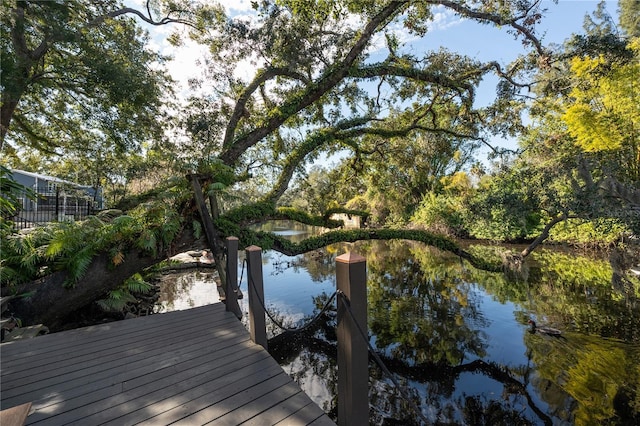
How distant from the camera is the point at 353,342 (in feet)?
6.16

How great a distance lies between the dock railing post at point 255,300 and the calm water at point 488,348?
6.81 feet

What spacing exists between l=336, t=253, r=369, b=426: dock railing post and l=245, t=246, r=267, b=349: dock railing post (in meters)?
1.65

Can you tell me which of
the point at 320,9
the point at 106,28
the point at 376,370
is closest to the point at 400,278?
the point at 376,370

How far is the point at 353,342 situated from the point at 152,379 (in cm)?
227

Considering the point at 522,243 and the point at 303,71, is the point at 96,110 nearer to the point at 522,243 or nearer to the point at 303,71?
the point at 303,71

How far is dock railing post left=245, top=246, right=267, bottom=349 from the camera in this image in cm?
333

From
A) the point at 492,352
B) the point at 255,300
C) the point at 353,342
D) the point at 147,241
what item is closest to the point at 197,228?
the point at 147,241

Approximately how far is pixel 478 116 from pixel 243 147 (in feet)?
25.6

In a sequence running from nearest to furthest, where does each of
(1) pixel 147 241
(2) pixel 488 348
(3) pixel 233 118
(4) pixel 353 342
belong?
(4) pixel 353 342, (1) pixel 147 241, (2) pixel 488 348, (3) pixel 233 118

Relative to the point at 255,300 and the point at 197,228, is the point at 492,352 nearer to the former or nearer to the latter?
the point at 255,300

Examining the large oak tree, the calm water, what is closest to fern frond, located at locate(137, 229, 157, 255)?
the large oak tree

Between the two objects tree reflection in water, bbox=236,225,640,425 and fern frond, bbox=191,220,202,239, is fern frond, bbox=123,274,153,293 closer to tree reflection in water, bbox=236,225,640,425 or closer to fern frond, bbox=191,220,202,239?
fern frond, bbox=191,220,202,239

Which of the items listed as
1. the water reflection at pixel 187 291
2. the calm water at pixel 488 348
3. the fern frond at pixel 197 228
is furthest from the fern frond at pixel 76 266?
the calm water at pixel 488 348

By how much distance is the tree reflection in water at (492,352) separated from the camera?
4457 millimetres
